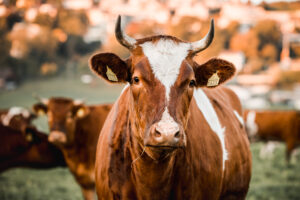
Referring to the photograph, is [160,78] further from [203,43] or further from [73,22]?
[73,22]

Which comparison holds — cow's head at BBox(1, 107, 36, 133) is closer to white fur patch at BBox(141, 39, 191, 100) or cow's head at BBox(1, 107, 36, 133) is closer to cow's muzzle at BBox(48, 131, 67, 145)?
cow's muzzle at BBox(48, 131, 67, 145)

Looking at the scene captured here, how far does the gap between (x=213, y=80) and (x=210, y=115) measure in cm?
61


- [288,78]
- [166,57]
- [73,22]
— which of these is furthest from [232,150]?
[73,22]

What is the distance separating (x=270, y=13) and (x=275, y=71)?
21.4 ft

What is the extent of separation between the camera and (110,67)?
87.1 inches

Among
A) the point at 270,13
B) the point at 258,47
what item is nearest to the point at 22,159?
the point at 258,47

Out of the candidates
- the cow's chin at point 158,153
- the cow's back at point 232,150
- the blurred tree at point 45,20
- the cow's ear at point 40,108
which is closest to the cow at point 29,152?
the cow's ear at point 40,108

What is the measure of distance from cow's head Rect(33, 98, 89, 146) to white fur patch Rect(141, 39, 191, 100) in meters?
3.17

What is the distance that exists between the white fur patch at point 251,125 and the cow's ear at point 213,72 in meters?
8.93

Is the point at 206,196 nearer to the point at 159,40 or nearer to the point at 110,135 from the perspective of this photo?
the point at 110,135

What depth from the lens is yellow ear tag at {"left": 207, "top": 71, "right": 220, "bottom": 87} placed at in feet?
7.95

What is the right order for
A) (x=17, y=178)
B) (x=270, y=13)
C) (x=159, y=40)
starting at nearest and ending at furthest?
(x=159, y=40) → (x=17, y=178) → (x=270, y=13)

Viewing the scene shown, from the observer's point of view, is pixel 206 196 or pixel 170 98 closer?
pixel 170 98

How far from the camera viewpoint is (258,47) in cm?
2686
